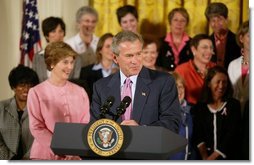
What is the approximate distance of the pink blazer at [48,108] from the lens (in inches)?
169

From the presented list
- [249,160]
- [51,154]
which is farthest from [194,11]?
[51,154]

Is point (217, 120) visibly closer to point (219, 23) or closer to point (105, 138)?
point (219, 23)

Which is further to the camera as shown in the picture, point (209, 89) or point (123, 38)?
point (209, 89)

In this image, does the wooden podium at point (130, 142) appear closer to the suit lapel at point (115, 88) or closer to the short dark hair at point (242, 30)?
the suit lapel at point (115, 88)

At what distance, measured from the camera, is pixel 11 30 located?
4.35 metres

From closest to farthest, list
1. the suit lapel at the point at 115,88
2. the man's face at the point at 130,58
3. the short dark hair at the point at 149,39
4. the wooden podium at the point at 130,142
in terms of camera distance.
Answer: the wooden podium at the point at 130,142 < the man's face at the point at 130,58 < the suit lapel at the point at 115,88 < the short dark hair at the point at 149,39

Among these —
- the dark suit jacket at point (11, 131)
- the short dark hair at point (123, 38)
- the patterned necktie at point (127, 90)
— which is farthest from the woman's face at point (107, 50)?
the dark suit jacket at point (11, 131)

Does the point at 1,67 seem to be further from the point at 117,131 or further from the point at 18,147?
the point at 117,131

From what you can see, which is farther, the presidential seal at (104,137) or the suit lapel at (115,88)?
the suit lapel at (115,88)

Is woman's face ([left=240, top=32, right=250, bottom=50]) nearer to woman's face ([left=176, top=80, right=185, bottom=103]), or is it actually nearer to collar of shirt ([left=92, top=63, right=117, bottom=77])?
woman's face ([left=176, top=80, right=185, bottom=103])

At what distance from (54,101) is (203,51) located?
1.05m

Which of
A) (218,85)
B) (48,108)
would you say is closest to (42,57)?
(48,108)

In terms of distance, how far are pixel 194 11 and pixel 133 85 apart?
0.64 metres

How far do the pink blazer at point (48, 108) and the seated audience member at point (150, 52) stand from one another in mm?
470
